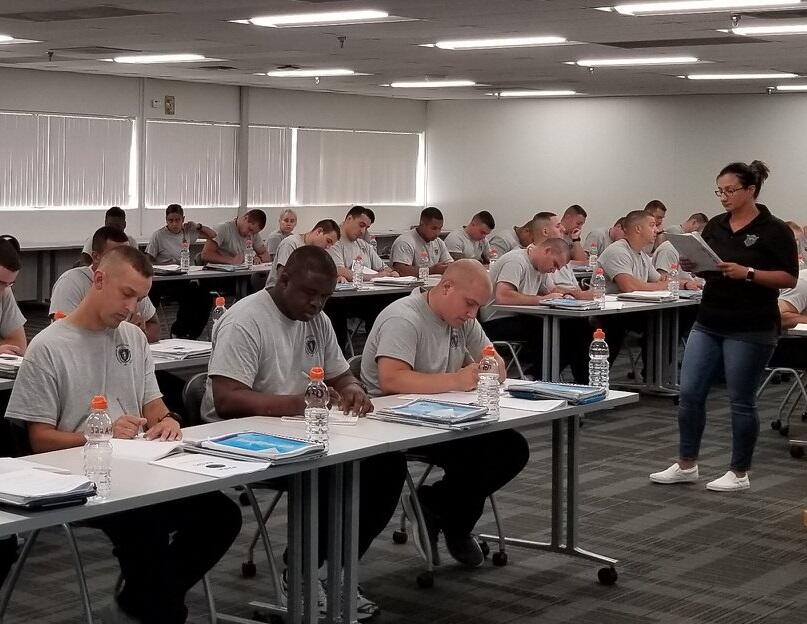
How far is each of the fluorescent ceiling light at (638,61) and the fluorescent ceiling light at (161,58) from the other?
12.8ft

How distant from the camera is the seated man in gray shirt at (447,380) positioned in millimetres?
4730

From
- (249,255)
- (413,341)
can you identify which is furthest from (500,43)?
(413,341)

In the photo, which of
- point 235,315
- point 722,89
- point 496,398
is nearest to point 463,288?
point 496,398

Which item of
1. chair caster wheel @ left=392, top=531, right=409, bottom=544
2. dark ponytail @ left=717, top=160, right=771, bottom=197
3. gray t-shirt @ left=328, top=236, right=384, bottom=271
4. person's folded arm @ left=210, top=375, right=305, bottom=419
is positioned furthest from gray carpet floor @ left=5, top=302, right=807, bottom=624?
gray t-shirt @ left=328, top=236, right=384, bottom=271

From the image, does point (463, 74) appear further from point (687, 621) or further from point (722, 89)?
point (687, 621)

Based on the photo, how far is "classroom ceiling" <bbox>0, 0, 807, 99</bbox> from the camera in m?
8.36

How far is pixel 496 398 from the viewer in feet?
14.6

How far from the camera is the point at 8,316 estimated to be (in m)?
5.88

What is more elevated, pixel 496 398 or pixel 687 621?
pixel 496 398

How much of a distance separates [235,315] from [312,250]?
1.20ft

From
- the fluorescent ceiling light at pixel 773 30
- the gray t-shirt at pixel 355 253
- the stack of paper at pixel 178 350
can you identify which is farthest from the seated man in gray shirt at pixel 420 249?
the stack of paper at pixel 178 350

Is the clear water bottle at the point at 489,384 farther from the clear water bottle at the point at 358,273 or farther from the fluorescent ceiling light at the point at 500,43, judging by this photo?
the fluorescent ceiling light at the point at 500,43

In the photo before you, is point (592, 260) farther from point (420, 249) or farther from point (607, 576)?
point (607, 576)

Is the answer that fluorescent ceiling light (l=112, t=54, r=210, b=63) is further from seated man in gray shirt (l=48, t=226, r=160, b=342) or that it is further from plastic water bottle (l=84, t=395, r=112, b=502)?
plastic water bottle (l=84, t=395, r=112, b=502)
